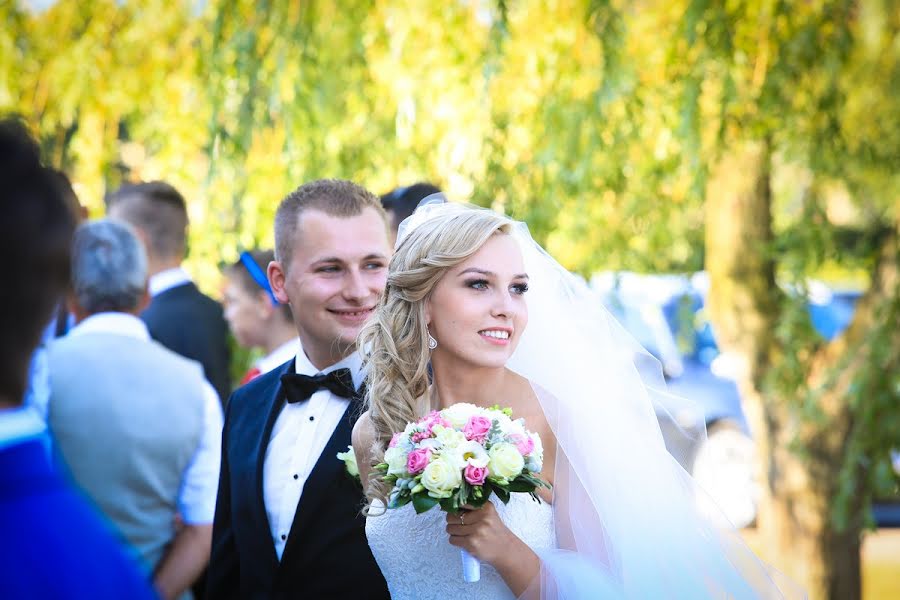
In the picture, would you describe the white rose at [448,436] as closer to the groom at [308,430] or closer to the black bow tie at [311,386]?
the groom at [308,430]

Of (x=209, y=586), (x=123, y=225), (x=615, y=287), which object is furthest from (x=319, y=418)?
(x=615, y=287)

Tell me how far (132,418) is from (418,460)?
1.41m

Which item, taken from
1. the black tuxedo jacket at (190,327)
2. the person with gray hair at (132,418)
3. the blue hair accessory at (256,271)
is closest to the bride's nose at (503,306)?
the blue hair accessory at (256,271)

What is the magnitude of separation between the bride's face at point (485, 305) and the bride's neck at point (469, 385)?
0.05m

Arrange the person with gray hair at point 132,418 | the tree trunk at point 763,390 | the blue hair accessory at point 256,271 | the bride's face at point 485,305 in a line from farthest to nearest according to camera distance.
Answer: the tree trunk at point 763,390 → the blue hair accessory at point 256,271 → the person with gray hair at point 132,418 → the bride's face at point 485,305

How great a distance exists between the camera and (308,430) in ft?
9.29

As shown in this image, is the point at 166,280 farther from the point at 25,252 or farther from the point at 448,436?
the point at 25,252

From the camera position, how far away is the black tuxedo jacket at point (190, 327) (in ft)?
15.5

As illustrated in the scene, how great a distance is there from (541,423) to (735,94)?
2.78m

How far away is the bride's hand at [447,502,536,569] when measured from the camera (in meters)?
2.31

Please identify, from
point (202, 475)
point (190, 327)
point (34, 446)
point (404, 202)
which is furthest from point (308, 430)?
point (190, 327)

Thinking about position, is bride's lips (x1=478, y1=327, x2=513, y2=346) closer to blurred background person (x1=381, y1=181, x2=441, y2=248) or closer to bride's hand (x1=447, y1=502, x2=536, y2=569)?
bride's hand (x1=447, y1=502, x2=536, y2=569)

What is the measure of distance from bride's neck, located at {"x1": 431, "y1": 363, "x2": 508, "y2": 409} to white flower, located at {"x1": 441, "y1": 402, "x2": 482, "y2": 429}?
0.68 feet

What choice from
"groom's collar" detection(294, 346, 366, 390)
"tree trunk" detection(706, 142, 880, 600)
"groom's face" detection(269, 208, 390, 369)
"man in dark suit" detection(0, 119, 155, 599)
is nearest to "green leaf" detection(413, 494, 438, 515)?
"groom's collar" detection(294, 346, 366, 390)
